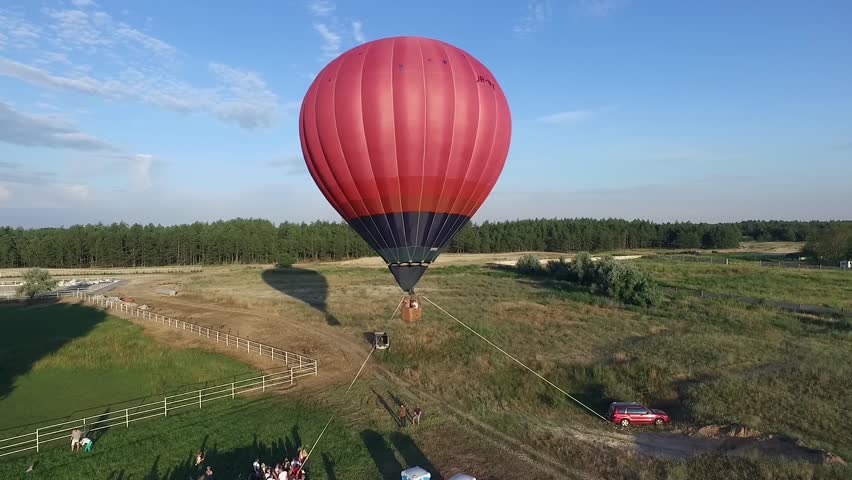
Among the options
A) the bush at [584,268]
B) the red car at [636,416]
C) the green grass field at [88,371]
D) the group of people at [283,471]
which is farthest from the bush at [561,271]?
the group of people at [283,471]

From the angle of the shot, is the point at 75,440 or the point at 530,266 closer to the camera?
the point at 75,440

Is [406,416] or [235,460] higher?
[406,416]

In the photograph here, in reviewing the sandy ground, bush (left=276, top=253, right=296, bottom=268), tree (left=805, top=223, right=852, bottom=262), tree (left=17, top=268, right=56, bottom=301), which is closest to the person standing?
the sandy ground

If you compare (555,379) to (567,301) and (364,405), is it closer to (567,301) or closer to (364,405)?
(364,405)

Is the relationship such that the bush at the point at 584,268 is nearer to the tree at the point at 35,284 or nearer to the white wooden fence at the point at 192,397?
the white wooden fence at the point at 192,397

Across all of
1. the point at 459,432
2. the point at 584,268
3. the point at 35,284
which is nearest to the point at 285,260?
the point at 35,284

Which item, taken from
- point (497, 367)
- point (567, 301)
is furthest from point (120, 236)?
point (497, 367)

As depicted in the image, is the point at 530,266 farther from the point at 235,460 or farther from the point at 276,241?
the point at 276,241
